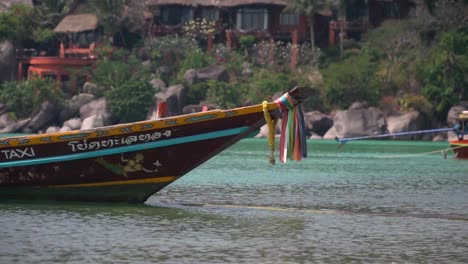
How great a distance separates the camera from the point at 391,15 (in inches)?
3440

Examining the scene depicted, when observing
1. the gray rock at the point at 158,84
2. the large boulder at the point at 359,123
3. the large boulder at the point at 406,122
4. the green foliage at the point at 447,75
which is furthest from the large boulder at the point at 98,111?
the green foliage at the point at 447,75

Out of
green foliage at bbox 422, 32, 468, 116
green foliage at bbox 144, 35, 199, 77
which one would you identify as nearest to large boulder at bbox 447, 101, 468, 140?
green foliage at bbox 422, 32, 468, 116

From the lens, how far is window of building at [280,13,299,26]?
86.1m

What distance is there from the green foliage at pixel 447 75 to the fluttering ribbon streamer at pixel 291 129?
172ft

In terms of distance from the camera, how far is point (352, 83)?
78938mm

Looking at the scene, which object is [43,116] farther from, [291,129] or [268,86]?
[291,129]

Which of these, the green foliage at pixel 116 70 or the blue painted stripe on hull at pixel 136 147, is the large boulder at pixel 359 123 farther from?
the blue painted stripe on hull at pixel 136 147

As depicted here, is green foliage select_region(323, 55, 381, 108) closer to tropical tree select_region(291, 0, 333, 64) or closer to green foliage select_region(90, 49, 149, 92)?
tropical tree select_region(291, 0, 333, 64)

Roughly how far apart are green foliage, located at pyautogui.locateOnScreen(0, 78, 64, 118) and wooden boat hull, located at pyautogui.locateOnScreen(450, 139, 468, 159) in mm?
35553

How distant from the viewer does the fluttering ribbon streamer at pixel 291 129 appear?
23703 mm

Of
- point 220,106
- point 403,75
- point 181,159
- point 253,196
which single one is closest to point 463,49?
point 403,75

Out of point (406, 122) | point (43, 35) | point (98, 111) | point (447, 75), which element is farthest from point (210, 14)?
point (447, 75)

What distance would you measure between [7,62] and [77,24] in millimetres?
5948

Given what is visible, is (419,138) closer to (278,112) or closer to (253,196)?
(253,196)
